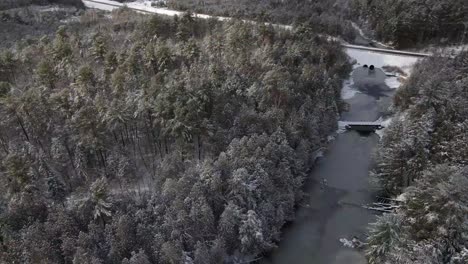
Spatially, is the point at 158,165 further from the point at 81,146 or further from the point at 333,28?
the point at 333,28

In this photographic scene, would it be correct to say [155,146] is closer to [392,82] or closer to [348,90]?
[348,90]

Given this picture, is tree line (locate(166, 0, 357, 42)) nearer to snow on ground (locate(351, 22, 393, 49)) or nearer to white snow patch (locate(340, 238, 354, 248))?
snow on ground (locate(351, 22, 393, 49))

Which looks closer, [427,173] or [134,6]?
[427,173]

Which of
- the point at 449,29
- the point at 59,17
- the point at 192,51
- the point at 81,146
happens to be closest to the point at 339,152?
the point at 192,51

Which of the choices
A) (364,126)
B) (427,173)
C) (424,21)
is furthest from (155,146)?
(424,21)

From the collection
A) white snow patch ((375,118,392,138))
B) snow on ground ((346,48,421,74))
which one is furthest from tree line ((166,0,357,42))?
white snow patch ((375,118,392,138))

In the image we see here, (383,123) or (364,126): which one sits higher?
(383,123)
